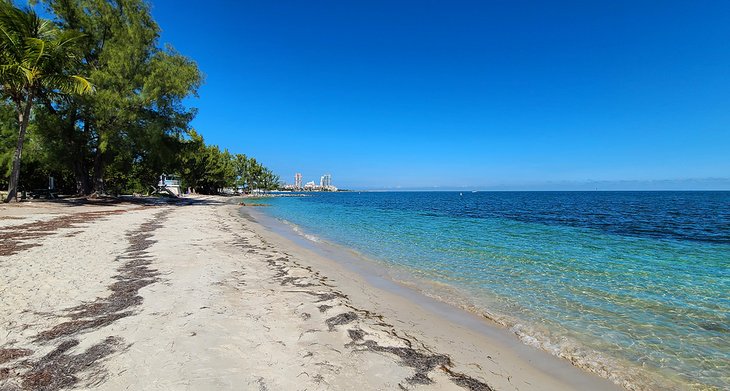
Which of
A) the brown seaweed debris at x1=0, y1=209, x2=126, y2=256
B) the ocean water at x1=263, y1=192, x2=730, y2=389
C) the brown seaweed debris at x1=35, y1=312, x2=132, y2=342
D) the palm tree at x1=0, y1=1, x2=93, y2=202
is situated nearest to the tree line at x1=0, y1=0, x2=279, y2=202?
the palm tree at x1=0, y1=1, x2=93, y2=202

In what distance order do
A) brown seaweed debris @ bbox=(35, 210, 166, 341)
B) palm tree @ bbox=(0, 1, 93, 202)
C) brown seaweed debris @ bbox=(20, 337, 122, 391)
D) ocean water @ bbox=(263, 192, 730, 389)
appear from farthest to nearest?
palm tree @ bbox=(0, 1, 93, 202)
ocean water @ bbox=(263, 192, 730, 389)
brown seaweed debris @ bbox=(35, 210, 166, 341)
brown seaweed debris @ bbox=(20, 337, 122, 391)

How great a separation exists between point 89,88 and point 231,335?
24.3m

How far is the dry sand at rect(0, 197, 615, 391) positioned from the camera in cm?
350

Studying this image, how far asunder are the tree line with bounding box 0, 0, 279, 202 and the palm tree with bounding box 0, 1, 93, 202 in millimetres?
57

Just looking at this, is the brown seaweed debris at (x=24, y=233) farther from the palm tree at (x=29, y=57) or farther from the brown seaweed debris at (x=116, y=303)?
the palm tree at (x=29, y=57)

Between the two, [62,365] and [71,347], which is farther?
[71,347]

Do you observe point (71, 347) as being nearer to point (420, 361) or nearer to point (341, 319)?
point (341, 319)

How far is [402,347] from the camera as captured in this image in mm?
4539

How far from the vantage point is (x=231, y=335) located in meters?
4.46

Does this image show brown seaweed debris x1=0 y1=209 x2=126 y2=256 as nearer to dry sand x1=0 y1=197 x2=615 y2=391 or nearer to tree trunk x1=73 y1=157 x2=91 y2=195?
dry sand x1=0 y1=197 x2=615 y2=391

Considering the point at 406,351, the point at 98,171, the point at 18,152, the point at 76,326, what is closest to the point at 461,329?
the point at 406,351

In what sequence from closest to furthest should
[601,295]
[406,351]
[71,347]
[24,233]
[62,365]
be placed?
1. [62,365]
2. [71,347]
3. [406,351]
4. [601,295]
5. [24,233]

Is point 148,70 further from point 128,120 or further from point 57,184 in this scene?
point 57,184

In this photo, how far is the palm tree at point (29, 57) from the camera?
18.8 m
